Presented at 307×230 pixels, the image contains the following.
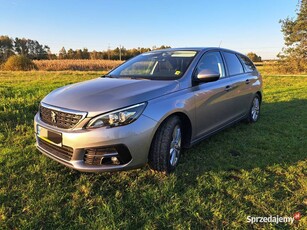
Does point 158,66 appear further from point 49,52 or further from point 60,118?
point 49,52

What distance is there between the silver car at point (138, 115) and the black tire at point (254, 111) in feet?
5.02

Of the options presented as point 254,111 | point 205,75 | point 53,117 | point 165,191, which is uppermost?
point 205,75

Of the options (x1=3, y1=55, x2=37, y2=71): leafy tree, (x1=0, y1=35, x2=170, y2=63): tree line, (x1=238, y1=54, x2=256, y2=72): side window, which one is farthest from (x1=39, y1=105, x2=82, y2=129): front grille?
(x1=0, y1=35, x2=170, y2=63): tree line

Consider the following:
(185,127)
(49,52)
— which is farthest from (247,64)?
(49,52)

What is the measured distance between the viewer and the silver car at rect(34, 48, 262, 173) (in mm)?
2688

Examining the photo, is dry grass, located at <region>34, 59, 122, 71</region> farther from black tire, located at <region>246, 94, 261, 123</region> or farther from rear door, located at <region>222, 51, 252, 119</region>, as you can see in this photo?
rear door, located at <region>222, 51, 252, 119</region>

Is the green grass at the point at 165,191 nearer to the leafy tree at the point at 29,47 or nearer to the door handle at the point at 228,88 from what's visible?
the door handle at the point at 228,88

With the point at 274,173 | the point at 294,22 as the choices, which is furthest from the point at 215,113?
the point at 294,22

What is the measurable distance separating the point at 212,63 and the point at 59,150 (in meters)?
2.65

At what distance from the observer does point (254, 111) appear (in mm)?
5809

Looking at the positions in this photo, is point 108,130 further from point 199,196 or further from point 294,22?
point 294,22

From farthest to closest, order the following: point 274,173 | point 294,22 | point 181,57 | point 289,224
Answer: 1. point 294,22
2. point 181,57
3. point 274,173
4. point 289,224

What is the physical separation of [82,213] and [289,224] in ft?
6.16

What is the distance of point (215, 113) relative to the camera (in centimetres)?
402
